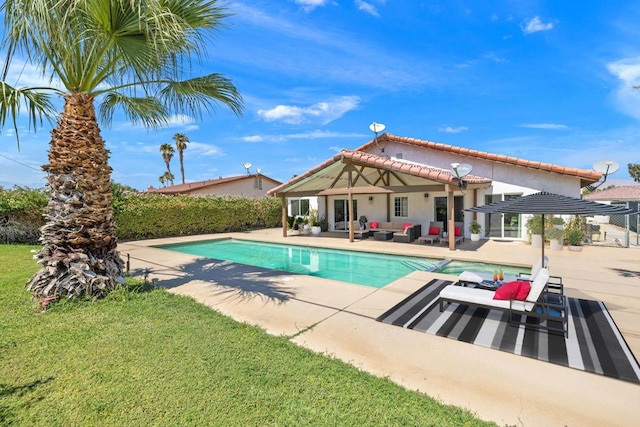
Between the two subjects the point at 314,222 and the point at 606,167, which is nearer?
the point at 606,167

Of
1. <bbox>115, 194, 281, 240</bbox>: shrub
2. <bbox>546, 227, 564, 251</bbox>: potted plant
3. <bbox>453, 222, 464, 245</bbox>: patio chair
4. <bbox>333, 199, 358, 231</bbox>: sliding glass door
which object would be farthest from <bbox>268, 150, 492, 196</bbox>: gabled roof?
<bbox>115, 194, 281, 240</bbox>: shrub

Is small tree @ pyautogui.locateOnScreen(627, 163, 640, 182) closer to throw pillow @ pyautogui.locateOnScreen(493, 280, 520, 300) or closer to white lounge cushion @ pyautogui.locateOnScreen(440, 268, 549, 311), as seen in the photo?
white lounge cushion @ pyautogui.locateOnScreen(440, 268, 549, 311)

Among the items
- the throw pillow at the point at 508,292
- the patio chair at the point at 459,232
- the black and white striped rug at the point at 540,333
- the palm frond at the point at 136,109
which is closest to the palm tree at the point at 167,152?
the palm frond at the point at 136,109

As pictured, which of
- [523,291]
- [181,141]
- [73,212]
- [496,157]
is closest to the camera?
[523,291]

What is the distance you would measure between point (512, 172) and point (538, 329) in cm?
1352

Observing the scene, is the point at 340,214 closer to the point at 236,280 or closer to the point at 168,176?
the point at 236,280

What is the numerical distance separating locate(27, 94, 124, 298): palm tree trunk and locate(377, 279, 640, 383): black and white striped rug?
6.60m

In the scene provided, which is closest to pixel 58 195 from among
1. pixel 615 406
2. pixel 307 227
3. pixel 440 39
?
pixel 615 406

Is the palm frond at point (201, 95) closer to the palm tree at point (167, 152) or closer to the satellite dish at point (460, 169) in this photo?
the satellite dish at point (460, 169)

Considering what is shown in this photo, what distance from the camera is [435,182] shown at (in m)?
17.0

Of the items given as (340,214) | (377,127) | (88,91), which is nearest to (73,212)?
(88,91)

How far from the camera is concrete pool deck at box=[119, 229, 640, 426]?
343 centimetres

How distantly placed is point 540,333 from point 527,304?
51 centimetres

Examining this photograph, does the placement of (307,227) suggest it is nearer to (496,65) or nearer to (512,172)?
(512,172)
